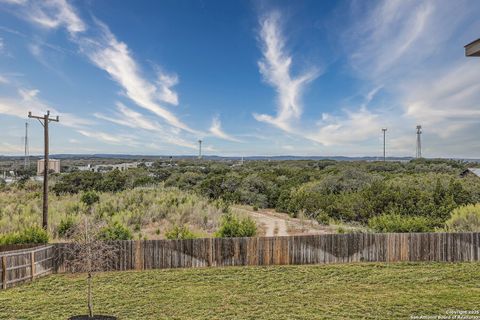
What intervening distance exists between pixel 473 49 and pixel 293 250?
10.8 m

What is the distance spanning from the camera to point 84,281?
11.4 metres

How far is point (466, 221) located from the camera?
1628 cm

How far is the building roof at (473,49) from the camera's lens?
123 inches

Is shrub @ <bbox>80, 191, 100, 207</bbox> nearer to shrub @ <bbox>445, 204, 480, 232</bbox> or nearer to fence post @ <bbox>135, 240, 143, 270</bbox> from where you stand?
fence post @ <bbox>135, 240, 143, 270</bbox>

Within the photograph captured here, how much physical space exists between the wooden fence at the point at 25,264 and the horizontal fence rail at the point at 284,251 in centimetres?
10

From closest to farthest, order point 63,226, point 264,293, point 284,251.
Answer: point 264,293
point 284,251
point 63,226

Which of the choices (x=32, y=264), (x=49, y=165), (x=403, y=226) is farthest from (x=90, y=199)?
(x=403, y=226)

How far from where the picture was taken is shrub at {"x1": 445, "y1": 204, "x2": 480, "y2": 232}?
1581 centimetres

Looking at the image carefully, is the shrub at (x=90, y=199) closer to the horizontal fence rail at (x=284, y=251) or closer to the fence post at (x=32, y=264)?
the horizontal fence rail at (x=284, y=251)

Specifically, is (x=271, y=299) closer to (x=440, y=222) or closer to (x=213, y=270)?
(x=213, y=270)

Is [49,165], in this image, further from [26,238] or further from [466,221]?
[466,221]

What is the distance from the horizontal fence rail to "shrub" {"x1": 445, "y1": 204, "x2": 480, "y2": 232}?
11.8ft

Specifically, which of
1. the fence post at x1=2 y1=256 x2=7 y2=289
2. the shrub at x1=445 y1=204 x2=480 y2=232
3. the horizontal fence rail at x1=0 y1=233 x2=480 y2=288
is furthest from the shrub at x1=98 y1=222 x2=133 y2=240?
the shrub at x1=445 y1=204 x2=480 y2=232

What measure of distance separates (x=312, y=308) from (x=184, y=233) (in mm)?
7580
